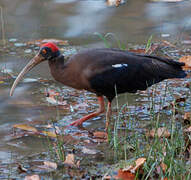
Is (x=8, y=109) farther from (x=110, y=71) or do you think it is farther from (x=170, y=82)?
(x=170, y=82)

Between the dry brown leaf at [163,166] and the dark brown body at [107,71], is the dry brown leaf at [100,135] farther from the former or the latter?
the dry brown leaf at [163,166]

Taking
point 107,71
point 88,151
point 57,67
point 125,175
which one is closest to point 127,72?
point 107,71

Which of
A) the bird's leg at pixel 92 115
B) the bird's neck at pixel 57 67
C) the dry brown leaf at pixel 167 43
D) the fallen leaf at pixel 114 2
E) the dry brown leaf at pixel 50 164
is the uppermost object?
the fallen leaf at pixel 114 2

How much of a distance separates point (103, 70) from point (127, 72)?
1.03 feet

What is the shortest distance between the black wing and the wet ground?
0.26 meters

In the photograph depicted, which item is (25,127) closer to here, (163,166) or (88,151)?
(88,151)

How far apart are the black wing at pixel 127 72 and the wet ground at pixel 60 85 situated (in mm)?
264

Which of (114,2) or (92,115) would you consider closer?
(92,115)

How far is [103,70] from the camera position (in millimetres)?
5395

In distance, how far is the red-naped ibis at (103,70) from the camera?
5.39 meters

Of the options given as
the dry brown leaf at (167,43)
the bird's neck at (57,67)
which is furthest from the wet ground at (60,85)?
the bird's neck at (57,67)

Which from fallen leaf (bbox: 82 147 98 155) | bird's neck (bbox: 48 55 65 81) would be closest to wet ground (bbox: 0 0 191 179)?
fallen leaf (bbox: 82 147 98 155)

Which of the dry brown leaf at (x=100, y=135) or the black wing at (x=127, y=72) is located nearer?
the dry brown leaf at (x=100, y=135)

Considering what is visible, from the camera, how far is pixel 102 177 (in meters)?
4.01
